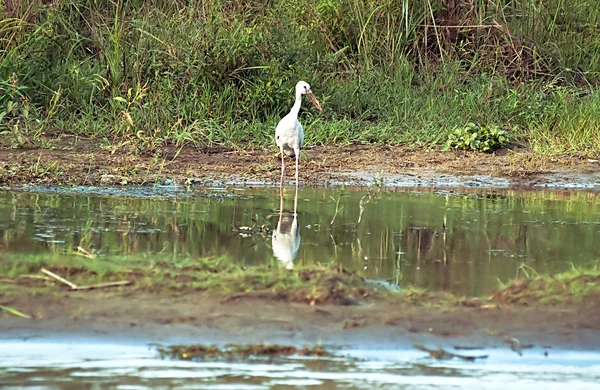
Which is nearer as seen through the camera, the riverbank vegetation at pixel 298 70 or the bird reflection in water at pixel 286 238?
the bird reflection in water at pixel 286 238

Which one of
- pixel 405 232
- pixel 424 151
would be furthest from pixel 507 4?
pixel 405 232

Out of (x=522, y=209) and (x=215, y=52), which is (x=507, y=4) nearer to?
(x=215, y=52)

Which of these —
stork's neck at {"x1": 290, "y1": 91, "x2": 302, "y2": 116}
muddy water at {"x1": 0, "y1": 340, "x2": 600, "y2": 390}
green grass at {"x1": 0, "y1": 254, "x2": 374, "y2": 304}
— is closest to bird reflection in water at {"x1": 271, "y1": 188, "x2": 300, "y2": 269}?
green grass at {"x1": 0, "y1": 254, "x2": 374, "y2": 304}

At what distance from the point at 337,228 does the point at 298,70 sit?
5.02 metres

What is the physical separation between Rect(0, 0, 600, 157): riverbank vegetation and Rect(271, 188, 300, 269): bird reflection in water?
294 centimetres

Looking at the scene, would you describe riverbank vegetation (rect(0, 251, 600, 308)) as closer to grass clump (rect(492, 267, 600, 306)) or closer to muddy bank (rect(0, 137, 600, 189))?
grass clump (rect(492, 267, 600, 306))

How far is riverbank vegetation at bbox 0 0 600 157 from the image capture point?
11.2m

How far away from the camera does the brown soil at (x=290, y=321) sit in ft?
14.5

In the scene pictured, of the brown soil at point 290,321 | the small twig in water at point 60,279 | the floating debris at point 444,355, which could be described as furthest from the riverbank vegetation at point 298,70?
the floating debris at point 444,355

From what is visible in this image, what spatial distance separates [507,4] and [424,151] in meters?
3.38

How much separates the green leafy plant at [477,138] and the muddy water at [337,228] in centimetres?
171

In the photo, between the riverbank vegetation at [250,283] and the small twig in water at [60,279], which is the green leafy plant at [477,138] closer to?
the riverbank vegetation at [250,283]

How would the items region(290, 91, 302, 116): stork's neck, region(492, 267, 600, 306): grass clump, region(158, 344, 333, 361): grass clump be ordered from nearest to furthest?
region(158, 344, 333, 361): grass clump
region(492, 267, 600, 306): grass clump
region(290, 91, 302, 116): stork's neck

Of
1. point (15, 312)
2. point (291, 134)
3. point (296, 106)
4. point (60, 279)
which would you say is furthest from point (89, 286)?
point (296, 106)
